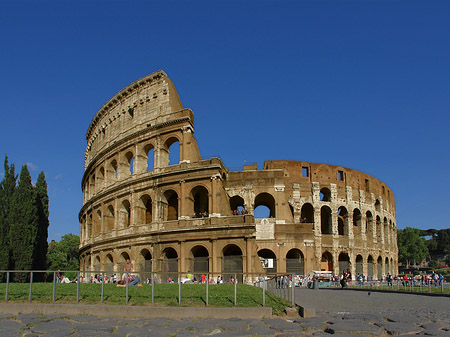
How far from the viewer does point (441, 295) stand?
62.8 ft

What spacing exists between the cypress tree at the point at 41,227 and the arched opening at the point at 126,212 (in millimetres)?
6319

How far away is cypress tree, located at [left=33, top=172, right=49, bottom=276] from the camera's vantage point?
32.1 metres

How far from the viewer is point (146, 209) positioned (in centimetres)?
3419

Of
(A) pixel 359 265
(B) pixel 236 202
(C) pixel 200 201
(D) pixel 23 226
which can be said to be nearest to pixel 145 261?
(C) pixel 200 201

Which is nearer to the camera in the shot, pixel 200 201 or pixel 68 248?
pixel 200 201

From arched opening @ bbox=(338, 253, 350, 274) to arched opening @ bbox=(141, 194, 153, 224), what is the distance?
17673 mm

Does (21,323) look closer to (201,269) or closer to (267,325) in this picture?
(267,325)

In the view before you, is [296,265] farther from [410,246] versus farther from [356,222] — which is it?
[410,246]

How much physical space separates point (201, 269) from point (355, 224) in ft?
66.3

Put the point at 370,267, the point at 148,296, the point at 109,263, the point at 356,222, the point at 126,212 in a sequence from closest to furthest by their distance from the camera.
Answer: the point at 148,296, the point at 109,263, the point at 126,212, the point at 370,267, the point at 356,222

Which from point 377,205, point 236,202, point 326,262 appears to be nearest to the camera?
point 236,202

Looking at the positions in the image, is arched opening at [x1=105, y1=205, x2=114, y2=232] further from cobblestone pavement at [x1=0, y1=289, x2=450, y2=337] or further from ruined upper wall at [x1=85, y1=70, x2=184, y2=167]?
cobblestone pavement at [x1=0, y1=289, x2=450, y2=337]

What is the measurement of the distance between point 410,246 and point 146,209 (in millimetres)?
78522

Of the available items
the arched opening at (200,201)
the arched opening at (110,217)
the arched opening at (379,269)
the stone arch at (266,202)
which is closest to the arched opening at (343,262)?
the arched opening at (379,269)
